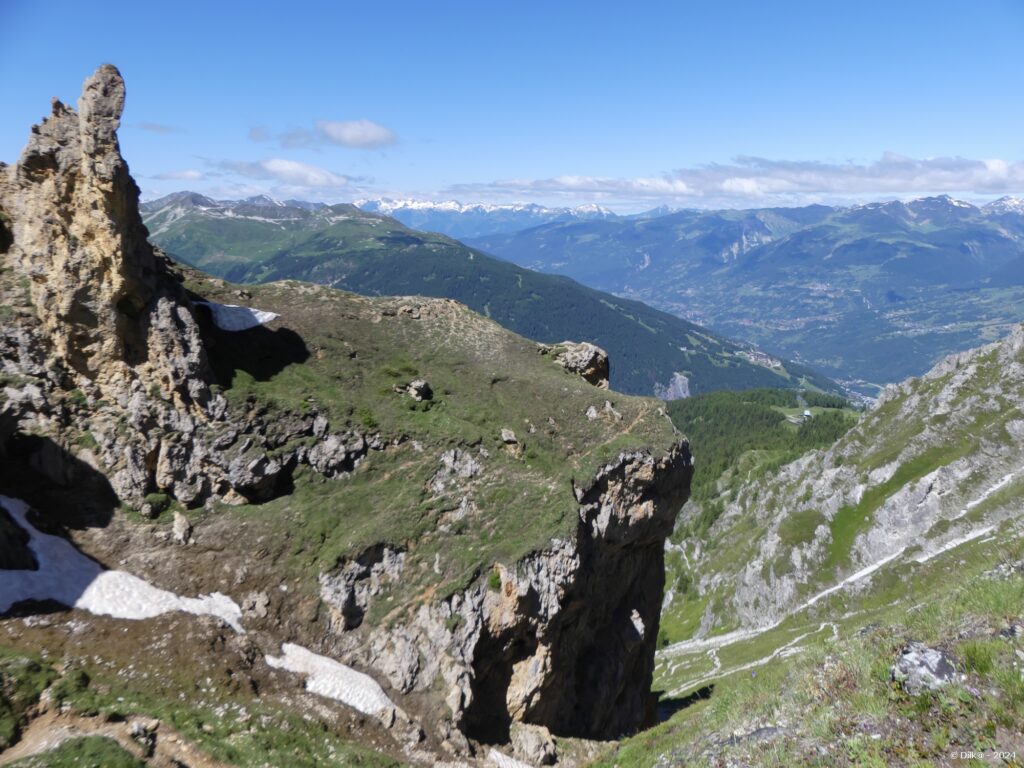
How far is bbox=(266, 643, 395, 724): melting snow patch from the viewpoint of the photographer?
28.9 metres

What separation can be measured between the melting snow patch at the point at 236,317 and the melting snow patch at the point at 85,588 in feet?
65.4

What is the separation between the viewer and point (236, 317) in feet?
156

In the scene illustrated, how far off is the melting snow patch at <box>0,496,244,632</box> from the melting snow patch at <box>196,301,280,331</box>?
1993 cm

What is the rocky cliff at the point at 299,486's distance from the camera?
32000 mm

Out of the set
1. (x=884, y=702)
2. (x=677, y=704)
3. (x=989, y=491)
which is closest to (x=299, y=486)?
(x=884, y=702)

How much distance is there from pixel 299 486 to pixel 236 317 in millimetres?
17701

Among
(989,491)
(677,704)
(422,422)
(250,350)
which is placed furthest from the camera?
(989,491)

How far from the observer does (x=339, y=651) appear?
3181 cm

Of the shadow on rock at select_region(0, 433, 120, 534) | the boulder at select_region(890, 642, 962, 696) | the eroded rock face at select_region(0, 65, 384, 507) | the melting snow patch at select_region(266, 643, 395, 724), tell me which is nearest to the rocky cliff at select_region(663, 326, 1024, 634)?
the melting snow patch at select_region(266, 643, 395, 724)

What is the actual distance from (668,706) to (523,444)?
1486 inches

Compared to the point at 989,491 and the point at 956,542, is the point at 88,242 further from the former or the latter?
the point at 989,491

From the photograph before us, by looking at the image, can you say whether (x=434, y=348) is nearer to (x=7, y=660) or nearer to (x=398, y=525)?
(x=398, y=525)

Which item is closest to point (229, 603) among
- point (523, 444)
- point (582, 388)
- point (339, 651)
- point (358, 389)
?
point (339, 651)

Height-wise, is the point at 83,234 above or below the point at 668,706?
above
